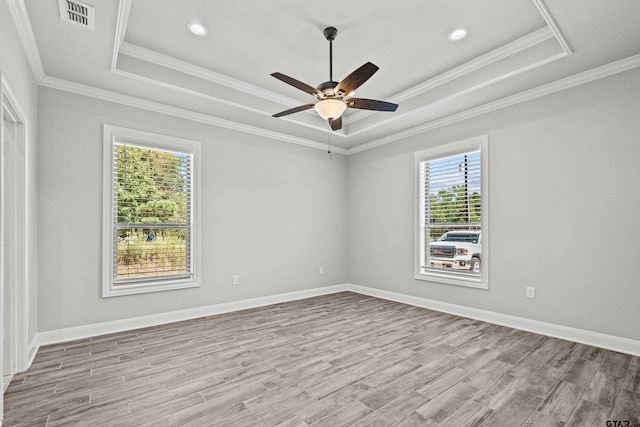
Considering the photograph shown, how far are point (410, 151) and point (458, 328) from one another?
2.78 m

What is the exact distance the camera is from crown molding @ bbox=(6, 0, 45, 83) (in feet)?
7.69

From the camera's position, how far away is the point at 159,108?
4.20 m

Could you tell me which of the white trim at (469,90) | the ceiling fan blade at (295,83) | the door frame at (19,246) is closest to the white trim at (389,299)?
the door frame at (19,246)

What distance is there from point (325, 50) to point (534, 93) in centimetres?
252

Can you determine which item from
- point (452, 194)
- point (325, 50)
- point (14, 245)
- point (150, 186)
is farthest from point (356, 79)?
point (14, 245)

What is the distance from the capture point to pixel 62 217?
3533 mm

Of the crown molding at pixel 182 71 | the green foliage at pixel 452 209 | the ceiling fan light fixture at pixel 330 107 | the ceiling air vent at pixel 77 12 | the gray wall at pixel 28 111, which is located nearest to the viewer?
the gray wall at pixel 28 111

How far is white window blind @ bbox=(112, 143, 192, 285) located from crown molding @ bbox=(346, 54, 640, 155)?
11.4 ft

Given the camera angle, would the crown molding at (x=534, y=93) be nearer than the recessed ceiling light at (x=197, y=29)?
No

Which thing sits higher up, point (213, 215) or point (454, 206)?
point (454, 206)

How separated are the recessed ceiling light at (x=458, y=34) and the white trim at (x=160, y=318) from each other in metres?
4.23

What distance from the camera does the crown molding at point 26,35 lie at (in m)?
2.34

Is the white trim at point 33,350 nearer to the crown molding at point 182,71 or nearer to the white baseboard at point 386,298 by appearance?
the white baseboard at point 386,298

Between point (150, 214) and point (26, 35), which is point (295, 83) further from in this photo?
point (150, 214)
